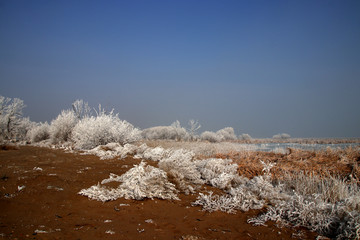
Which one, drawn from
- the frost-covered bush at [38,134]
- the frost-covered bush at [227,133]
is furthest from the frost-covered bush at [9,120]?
the frost-covered bush at [227,133]

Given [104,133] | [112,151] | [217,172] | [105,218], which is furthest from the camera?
[104,133]

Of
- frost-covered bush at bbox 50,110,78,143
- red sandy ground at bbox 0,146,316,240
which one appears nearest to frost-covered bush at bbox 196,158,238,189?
red sandy ground at bbox 0,146,316,240

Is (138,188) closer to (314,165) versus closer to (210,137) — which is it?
(314,165)

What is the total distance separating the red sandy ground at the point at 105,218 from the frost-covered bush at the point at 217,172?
3.83 feet

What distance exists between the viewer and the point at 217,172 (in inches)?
278

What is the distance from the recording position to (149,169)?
18.5ft

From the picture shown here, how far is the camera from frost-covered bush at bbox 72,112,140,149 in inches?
523

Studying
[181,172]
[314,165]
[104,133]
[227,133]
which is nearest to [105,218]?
[181,172]

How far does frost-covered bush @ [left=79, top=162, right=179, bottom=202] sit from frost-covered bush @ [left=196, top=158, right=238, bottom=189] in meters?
1.35

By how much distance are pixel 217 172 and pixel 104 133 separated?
8574mm

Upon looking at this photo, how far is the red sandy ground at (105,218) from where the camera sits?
10.4ft

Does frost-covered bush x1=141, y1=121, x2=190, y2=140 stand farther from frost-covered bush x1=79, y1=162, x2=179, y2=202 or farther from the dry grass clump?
frost-covered bush x1=79, y1=162, x2=179, y2=202

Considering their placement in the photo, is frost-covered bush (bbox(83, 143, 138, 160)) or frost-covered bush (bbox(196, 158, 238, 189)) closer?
frost-covered bush (bbox(196, 158, 238, 189))

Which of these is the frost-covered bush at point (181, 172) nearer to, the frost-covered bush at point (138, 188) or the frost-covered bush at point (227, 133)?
the frost-covered bush at point (138, 188)
